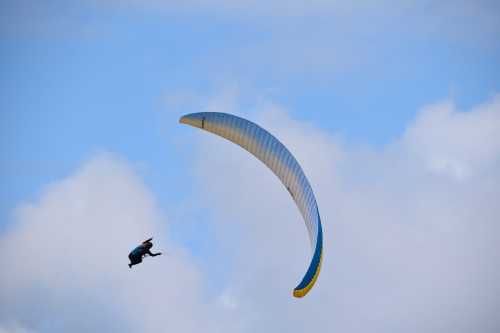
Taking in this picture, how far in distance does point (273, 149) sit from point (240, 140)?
7.53 ft

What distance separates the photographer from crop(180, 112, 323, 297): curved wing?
229 feet

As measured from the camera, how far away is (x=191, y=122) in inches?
2844

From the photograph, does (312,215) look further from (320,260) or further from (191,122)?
(191,122)

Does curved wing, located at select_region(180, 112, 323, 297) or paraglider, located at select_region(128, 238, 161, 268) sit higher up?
curved wing, located at select_region(180, 112, 323, 297)

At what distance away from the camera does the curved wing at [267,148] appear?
69938mm

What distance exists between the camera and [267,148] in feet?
234

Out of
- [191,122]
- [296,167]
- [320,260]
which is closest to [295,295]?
[320,260]

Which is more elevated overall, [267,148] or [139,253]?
[267,148]

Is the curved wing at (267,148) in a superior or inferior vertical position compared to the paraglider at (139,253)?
superior

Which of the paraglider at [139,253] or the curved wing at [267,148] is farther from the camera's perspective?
the paraglider at [139,253]

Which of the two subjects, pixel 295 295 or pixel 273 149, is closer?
pixel 295 295

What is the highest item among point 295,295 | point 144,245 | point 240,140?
point 240,140

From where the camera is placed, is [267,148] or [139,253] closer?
[267,148]

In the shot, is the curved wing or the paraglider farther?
the paraglider
